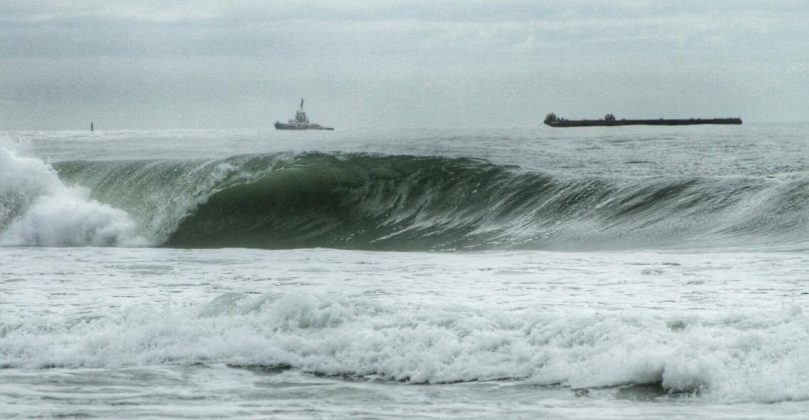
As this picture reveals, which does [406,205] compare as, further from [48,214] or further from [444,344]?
[444,344]

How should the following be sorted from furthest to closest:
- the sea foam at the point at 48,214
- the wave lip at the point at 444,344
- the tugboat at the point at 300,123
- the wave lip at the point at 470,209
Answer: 1. the tugboat at the point at 300,123
2. the sea foam at the point at 48,214
3. the wave lip at the point at 470,209
4. the wave lip at the point at 444,344

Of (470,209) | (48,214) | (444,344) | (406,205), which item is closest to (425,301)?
(444,344)

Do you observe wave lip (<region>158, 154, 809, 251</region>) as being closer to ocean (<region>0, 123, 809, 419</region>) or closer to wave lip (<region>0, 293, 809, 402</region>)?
ocean (<region>0, 123, 809, 419</region>)

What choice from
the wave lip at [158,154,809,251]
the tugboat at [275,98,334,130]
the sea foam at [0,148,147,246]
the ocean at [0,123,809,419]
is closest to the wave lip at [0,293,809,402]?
the ocean at [0,123,809,419]

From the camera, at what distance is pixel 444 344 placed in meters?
8.40

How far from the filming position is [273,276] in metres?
13.2

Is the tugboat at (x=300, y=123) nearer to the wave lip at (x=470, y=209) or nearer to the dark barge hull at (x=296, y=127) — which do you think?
the dark barge hull at (x=296, y=127)

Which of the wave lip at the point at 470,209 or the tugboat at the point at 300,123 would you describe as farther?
the tugboat at the point at 300,123

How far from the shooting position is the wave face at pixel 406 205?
17.0m

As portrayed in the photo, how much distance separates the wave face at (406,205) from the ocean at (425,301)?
0.08 meters

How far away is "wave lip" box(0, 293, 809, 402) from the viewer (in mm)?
7484

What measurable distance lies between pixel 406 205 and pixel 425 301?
470 inches

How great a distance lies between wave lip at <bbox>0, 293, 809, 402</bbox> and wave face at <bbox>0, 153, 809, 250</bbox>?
722 centimetres

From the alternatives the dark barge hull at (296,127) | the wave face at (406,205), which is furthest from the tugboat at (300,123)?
the wave face at (406,205)
